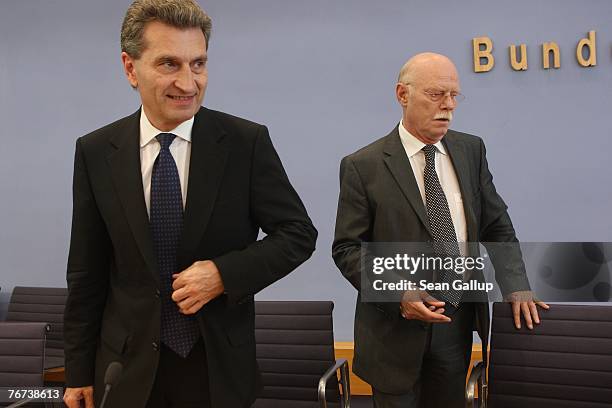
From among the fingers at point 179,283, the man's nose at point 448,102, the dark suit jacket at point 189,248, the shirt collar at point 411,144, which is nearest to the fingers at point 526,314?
the shirt collar at point 411,144

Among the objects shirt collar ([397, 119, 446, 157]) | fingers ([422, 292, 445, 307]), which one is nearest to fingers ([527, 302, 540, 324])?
fingers ([422, 292, 445, 307])

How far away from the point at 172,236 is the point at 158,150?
239 millimetres

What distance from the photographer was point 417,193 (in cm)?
248

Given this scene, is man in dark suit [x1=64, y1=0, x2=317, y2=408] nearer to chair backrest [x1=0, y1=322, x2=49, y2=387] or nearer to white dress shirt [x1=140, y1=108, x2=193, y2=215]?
white dress shirt [x1=140, y1=108, x2=193, y2=215]

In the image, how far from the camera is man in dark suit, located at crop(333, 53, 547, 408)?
2451mm

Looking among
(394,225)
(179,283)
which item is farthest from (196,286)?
(394,225)

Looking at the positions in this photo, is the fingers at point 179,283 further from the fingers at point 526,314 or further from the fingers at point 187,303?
the fingers at point 526,314

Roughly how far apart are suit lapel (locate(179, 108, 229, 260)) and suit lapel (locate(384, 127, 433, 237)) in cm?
93

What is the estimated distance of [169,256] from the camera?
170cm

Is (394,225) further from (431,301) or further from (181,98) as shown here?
(181,98)

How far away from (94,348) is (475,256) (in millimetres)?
1388

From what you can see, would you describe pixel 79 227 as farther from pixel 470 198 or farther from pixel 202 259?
pixel 470 198

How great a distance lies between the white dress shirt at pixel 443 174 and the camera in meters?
2.50

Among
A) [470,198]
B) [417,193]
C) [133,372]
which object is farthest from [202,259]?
[470,198]
